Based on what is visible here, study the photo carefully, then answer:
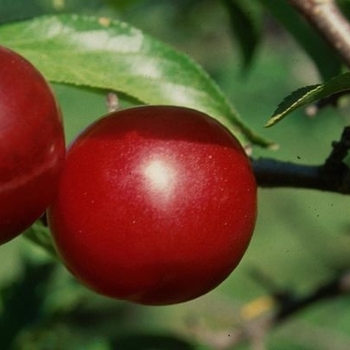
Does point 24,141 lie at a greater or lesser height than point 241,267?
greater

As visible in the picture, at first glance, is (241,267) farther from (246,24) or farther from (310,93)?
(310,93)

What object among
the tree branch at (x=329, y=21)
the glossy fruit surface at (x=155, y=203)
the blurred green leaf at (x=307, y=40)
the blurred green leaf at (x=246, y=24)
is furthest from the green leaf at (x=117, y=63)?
the blurred green leaf at (x=246, y=24)

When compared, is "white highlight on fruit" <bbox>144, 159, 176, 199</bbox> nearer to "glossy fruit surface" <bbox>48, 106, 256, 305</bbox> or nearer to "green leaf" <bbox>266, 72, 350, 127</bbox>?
"glossy fruit surface" <bbox>48, 106, 256, 305</bbox>

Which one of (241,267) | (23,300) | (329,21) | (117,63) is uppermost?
(329,21)

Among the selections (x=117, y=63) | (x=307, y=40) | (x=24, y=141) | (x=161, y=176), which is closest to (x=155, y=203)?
(x=161, y=176)

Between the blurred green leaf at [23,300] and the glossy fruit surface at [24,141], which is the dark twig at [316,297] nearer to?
the blurred green leaf at [23,300]

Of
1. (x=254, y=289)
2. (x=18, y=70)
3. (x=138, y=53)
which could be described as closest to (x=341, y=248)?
(x=254, y=289)
